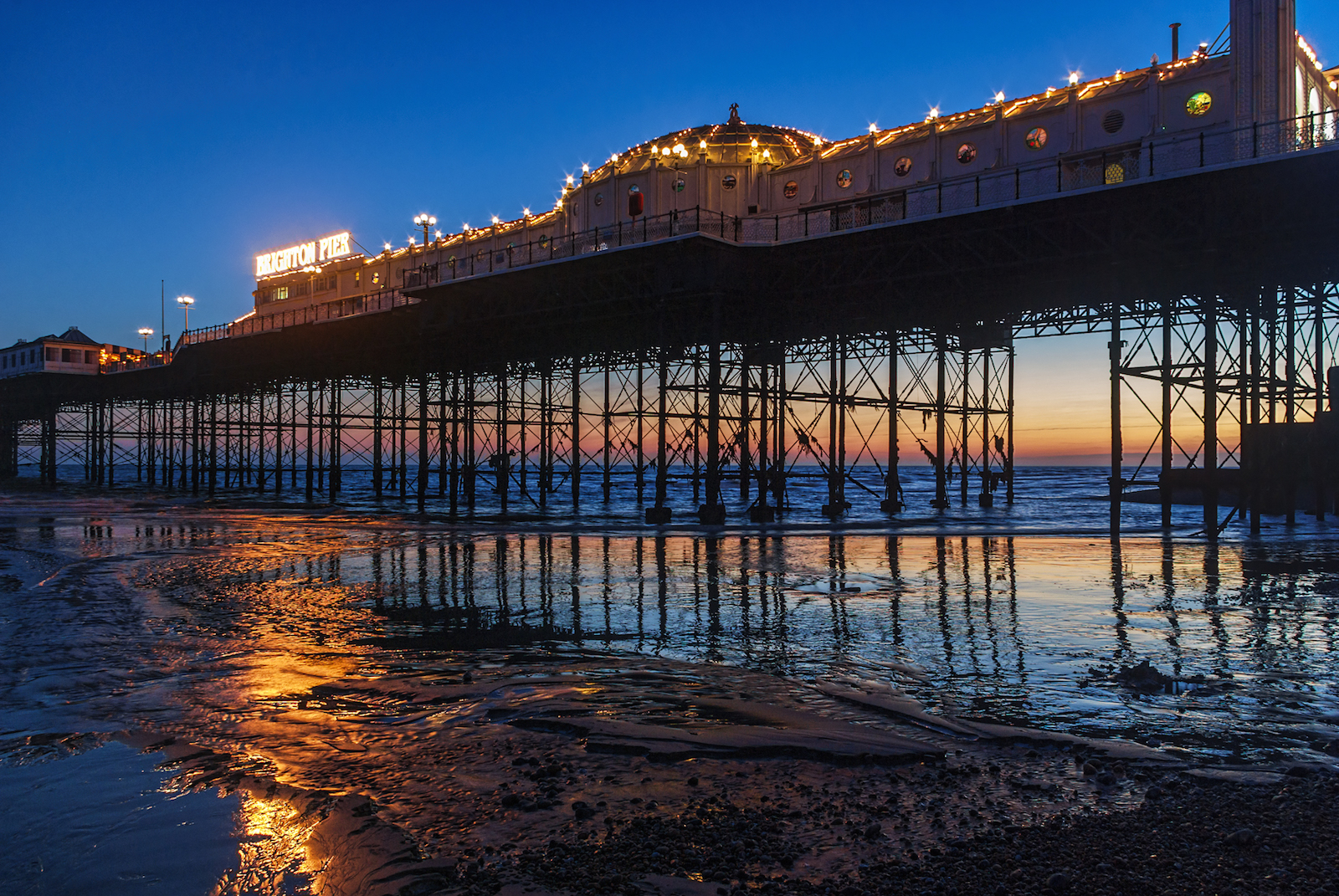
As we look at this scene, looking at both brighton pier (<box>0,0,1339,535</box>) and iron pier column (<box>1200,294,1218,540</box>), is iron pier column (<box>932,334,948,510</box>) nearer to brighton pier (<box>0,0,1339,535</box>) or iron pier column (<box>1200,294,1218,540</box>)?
brighton pier (<box>0,0,1339,535</box>)

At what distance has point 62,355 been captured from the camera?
64.2 m

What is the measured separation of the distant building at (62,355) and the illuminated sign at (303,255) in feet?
53.9

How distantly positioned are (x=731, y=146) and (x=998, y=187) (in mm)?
9949

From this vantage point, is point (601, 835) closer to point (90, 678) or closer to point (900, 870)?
point (900, 870)

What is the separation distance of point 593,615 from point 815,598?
324 centimetres

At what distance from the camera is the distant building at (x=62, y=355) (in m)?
63.7

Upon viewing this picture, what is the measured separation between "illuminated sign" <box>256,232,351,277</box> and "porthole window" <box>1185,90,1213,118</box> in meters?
44.1

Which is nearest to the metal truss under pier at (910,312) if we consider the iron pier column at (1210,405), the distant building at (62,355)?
the iron pier column at (1210,405)

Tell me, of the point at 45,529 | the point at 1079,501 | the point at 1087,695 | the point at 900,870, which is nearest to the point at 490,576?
the point at 1087,695

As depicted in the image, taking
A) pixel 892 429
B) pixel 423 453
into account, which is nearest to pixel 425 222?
pixel 423 453

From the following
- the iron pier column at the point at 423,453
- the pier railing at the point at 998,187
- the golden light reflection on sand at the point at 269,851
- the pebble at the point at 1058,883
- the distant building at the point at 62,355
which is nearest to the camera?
the pebble at the point at 1058,883

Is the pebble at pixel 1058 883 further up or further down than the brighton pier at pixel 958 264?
further down

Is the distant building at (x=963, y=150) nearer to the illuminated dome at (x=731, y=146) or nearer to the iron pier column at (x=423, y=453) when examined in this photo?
the illuminated dome at (x=731, y=146)

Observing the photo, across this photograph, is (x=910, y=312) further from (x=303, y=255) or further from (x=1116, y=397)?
(x=303, y=255)
